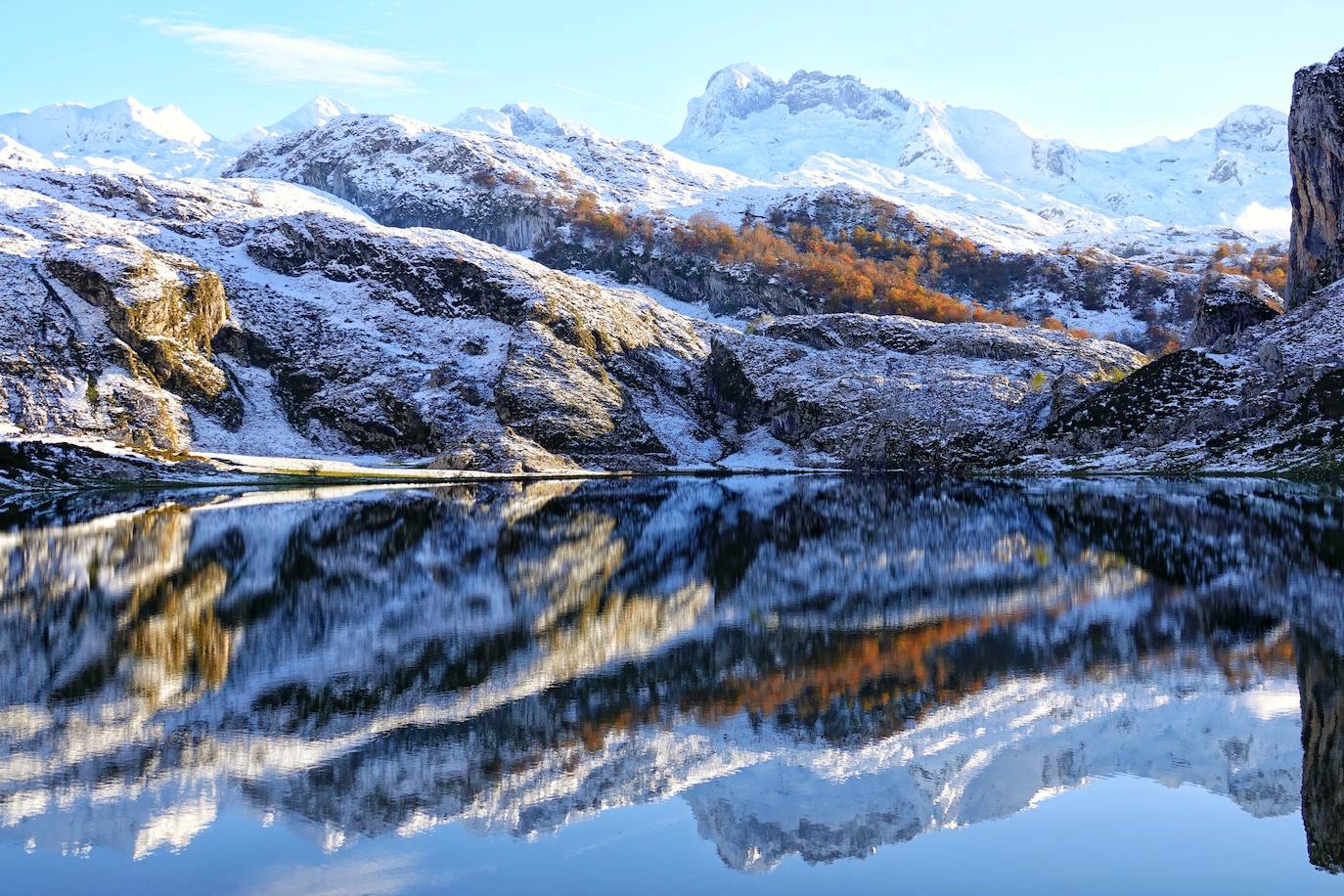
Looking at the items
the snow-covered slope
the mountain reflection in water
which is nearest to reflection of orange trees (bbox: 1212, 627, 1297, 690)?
the mountain reflection in water

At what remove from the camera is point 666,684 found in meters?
24.0

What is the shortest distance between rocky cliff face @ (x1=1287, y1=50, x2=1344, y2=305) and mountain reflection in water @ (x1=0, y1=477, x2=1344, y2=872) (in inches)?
3210

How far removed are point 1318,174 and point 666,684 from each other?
384ft

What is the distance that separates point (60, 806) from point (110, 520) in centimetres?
5013

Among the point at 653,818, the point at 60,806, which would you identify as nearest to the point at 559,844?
the point at 653,818

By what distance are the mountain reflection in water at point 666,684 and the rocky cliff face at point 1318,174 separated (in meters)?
81.5

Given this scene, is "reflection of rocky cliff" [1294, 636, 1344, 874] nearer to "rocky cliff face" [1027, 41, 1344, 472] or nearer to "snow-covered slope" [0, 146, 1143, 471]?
"rocky cliff face" [1027, 41, 1344, 472]

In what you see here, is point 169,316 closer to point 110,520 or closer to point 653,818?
point 110,520

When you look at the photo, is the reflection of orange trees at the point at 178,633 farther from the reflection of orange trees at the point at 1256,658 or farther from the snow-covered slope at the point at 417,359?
the snow-covered slope at the point at 417,359

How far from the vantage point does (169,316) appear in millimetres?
123438

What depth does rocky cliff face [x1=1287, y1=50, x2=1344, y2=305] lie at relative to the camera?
4488 inches

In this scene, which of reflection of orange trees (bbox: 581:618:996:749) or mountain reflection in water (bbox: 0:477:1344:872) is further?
reflection of orange trees (bbox: 581:618:996:749)

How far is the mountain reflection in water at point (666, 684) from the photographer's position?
1695cm

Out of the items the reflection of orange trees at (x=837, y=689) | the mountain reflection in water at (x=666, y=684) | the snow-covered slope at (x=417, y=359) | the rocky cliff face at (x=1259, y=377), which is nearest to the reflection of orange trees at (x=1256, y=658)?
the mountain reflection in water at (x=666, y=684)
